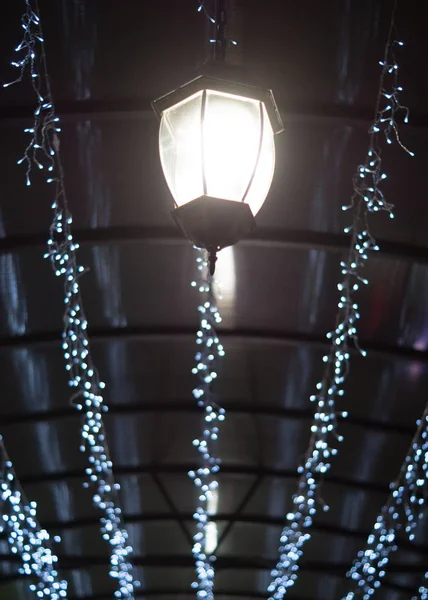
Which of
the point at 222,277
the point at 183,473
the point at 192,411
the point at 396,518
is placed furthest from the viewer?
the point at 396,518

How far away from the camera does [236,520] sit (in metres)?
9.46

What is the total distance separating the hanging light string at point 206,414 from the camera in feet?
19.8

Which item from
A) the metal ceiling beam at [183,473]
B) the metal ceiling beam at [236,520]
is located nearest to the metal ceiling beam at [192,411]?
the metal ceiling beam at [183,473]

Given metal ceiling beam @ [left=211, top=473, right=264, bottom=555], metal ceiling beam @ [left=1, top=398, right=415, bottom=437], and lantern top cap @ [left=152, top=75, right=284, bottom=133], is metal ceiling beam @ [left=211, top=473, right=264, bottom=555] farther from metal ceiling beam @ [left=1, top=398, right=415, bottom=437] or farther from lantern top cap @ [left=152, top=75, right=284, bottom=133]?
lantern top cap @ [left=152, top=75, right=284, bottom=133]

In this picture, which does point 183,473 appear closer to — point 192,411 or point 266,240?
point 192,411

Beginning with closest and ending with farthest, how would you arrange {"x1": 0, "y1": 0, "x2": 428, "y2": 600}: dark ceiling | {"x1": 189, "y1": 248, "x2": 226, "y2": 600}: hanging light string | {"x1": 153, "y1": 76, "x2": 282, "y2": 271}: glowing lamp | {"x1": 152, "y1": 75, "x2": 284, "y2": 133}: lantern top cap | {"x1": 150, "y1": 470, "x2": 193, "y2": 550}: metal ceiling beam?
1. {"x1": 153, "y1": 76, "x2": 282, "y2": 271}: glowing lamp
2. {"x1": 152, "y1": 75, "x2": 284, "y2": 133}: lantern top cap
3. {"x1": 0, "y1": 0, "x2": 428, "y2": 600}: dark ceiling
4. {"x1": 189, "y1": 248, "x2": 226, "y2": 600}: hanging light string
5. {"x1": 150, "y1": 470, "x2": 193, "y2": 550}: metal ceiling beam

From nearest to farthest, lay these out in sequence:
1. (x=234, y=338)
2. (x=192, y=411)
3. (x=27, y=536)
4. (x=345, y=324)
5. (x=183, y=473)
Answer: (x=345, y=324) → (x=234, y=338) → (x=192, y=411) → (x=183, y=473) → (x=27, y=536)

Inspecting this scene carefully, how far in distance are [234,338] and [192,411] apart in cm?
124

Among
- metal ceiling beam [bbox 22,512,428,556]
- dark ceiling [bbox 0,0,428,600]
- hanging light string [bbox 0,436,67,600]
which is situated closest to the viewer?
dark ceiling [bbox 0,0,428,600]

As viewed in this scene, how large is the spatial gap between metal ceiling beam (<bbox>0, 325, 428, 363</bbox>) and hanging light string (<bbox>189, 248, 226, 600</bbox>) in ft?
0.64

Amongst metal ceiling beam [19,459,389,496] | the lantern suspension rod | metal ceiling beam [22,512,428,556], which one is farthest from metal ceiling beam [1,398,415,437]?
the lantern suspension rod

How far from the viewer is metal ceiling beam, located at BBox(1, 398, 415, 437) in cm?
730

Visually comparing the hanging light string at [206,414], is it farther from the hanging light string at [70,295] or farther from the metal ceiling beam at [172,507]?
the hanging light string at [70,295]

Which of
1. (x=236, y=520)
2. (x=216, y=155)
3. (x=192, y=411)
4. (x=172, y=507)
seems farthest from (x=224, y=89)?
(x=236, y=520)
